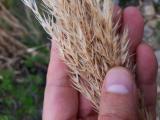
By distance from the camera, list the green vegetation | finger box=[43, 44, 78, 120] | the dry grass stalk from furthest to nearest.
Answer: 1. the green vegetation
2. finger box=[43, 44, 78, 120]
3. the dry grass stalk

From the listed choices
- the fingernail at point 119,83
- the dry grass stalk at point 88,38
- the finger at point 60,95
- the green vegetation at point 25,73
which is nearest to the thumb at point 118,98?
the fingernail at point 119,83

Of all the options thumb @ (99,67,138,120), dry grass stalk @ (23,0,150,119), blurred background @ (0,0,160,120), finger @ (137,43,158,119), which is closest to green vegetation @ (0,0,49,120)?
blurred background @ (0,0,160,120)

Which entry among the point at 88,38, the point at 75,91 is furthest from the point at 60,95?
the point at 88,38

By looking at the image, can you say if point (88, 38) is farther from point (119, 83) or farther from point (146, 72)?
point (146, 72)

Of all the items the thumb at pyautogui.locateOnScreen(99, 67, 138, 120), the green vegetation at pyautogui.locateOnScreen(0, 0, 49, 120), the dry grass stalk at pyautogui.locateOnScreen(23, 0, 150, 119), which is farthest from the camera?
the green vegetation at pyautogui.locateOnScreen(0, 0, 49, 120)

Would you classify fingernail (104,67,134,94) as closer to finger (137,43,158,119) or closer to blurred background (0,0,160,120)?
finger (137,43,158,119)

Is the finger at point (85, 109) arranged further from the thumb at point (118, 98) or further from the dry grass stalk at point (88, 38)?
the thumb at point (118, 98)

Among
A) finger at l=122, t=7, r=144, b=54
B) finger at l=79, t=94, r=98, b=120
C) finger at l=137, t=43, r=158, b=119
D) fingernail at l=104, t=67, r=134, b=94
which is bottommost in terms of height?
finger at l=79, t=94, r=98, b=120
